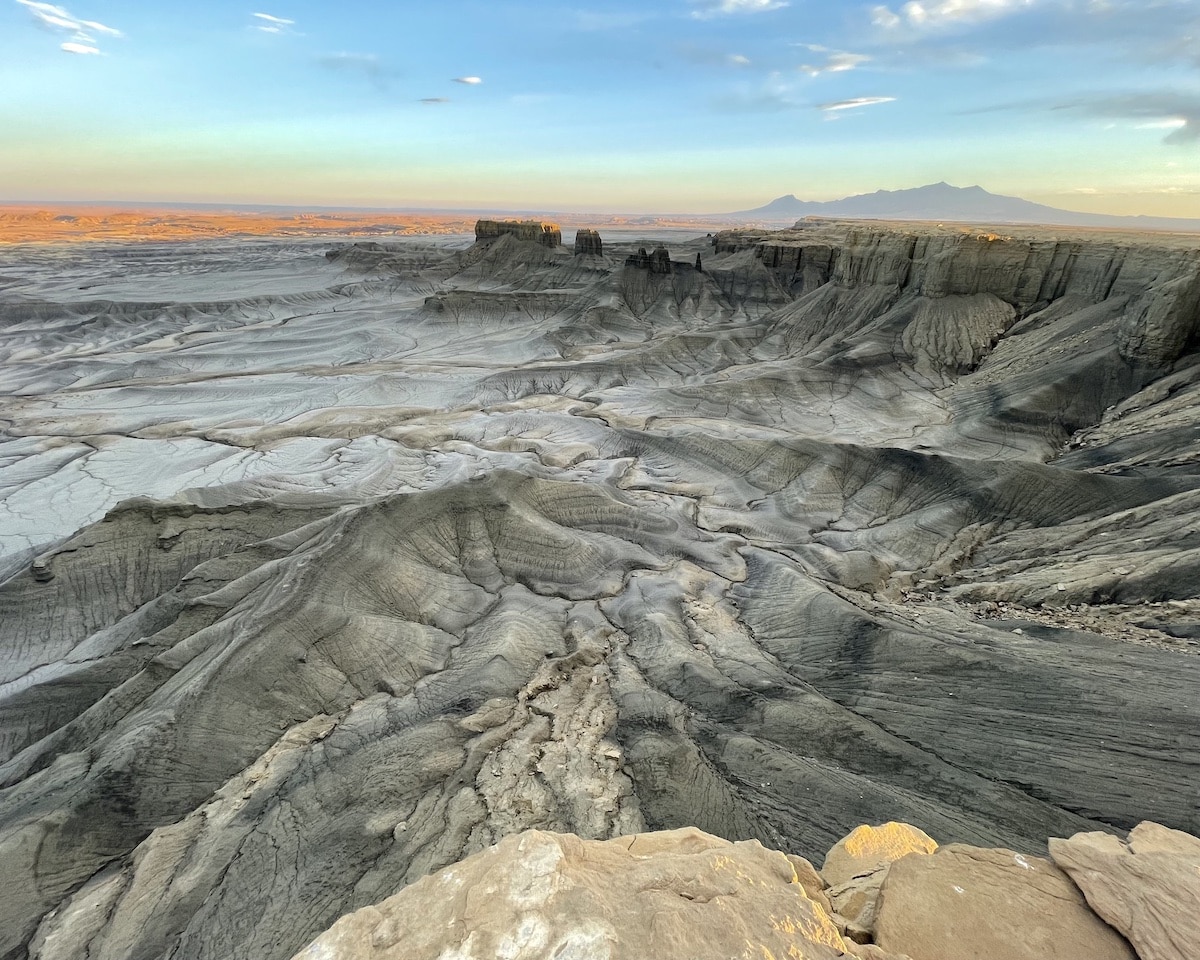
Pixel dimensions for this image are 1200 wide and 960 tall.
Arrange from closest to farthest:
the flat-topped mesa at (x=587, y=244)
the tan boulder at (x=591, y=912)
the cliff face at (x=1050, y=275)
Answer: the tan boulder at (x=591, y=912) < the cliff face at (x=1050, y=275) < the flat-topped mesa at (x=587, y=244)

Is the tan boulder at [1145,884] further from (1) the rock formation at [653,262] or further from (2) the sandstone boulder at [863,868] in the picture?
(1) the rock formation at [653,262]

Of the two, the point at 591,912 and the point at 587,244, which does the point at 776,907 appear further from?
the point at 587,244

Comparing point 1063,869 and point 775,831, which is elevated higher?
point 1063,869

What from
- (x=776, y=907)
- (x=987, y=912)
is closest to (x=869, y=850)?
(x=987, y=912)

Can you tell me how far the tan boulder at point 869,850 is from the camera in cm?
646

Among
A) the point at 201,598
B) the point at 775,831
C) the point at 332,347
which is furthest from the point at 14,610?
the point at 332,347

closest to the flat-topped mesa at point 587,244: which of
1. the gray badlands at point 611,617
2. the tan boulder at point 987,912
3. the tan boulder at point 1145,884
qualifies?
the gray badlands at point 611,617

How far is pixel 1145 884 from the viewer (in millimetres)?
5449

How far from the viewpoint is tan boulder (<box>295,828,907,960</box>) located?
193 inches

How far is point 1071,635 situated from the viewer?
43.5 feet

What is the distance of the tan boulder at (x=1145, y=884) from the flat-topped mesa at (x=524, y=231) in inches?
3311

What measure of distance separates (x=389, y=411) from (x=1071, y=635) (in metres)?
34.1

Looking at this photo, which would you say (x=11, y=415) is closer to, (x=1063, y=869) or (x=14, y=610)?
(x=14, y=610)

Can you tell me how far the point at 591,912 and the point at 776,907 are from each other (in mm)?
1536
